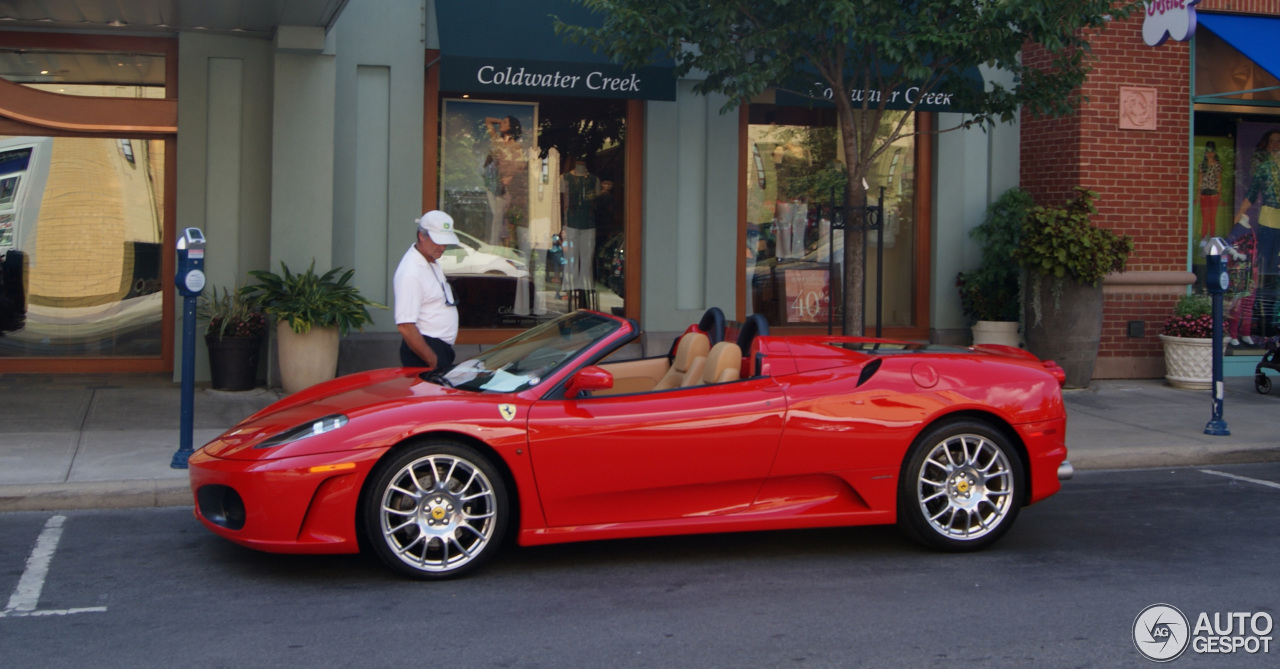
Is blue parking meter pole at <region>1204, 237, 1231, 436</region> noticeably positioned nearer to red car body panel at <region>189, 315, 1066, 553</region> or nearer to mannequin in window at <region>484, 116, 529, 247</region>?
red car body panel at <region>189, 315, 1066, 553</region>

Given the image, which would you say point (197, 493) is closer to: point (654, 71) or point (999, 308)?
point (654, 71)

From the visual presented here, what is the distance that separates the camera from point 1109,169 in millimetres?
12078

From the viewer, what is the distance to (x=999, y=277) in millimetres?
12172

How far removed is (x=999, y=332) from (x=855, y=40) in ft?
15.3

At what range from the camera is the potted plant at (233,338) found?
10195 millimetres

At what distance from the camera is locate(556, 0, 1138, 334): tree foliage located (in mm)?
8391

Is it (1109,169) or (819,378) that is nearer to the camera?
(819,378)

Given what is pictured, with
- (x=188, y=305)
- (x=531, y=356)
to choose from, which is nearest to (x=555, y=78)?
(x=188, y=305)

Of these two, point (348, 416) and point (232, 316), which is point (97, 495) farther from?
point (232, 316)

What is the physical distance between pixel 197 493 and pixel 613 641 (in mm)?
2208

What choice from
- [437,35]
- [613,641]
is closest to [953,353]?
[613,641]

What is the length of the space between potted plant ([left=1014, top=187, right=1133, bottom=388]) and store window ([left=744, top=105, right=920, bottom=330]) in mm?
1700

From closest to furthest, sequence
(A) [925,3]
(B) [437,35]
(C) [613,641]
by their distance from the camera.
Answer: (C) [613,641] < (A) [925,3] < (B) [437,35]
